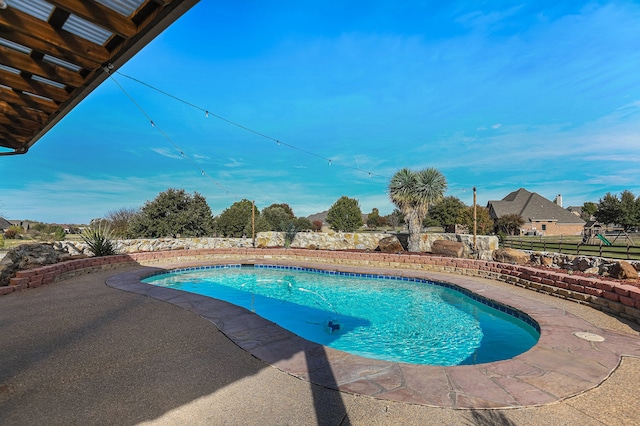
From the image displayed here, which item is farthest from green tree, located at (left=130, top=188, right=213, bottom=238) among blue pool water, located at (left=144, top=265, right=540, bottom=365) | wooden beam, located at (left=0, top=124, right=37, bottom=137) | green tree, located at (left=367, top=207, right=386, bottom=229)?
green tree, located at (left=367, top=207, right=386, bottom=229)

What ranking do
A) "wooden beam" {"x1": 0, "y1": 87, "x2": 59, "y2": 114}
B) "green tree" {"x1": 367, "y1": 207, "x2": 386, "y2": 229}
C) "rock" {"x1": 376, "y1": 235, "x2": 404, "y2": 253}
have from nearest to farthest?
"wooden beam" {"x1": 0, "y1": 87, "x2": 59, "y2": 114}
"rock" {"x1": 376, "y1": 235, "x2": 404, "y2": 253}
"green tree" {"x1": 367, "y1": 207, "x2": 386, "y2": 229}

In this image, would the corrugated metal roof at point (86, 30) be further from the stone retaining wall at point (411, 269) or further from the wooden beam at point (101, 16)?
the stone retaining wall at point (411, 269)

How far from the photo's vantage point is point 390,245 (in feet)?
46.6

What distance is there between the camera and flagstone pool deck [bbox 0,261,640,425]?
244 cm

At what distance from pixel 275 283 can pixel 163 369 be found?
7181mm

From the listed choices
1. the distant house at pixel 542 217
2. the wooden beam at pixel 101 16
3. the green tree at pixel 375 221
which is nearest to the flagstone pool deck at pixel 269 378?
the wooden beam at pixel 101 16

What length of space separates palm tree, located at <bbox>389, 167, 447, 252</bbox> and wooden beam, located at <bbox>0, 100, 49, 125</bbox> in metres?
12.8

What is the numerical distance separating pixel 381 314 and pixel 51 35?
687 cm

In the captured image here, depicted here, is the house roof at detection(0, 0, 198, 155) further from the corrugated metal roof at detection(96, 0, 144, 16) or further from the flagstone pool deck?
the flagstone pool deck

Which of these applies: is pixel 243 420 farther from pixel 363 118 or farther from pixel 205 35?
pixel 363 118

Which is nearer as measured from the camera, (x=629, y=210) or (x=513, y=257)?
(x=513, y=257)

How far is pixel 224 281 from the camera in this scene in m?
10.6

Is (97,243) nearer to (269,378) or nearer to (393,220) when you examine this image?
(269,378)

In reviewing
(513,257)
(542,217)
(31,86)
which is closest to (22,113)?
(31,86)
